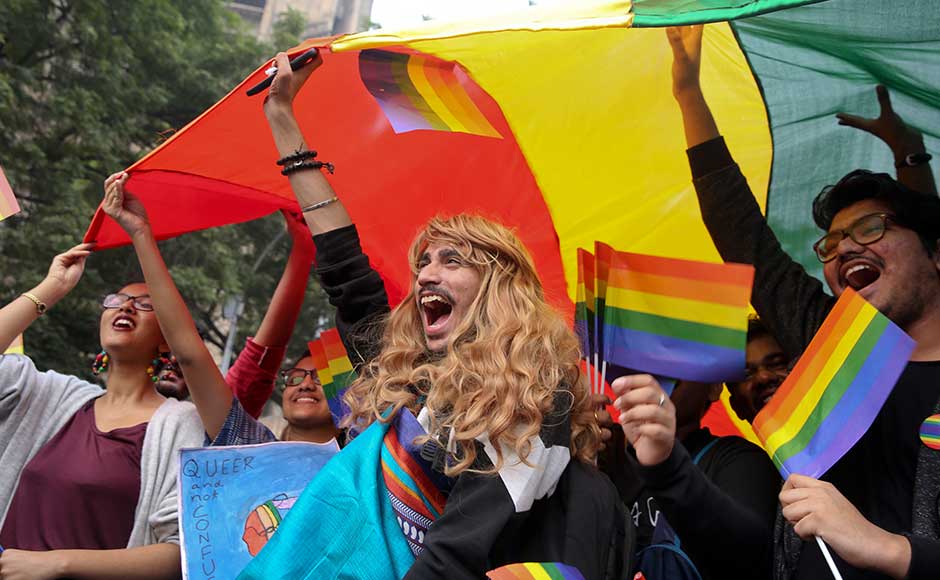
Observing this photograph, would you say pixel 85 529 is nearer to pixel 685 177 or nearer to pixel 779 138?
pixel 685 177

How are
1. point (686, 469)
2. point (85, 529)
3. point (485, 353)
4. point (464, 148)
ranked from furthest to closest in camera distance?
point (464, 148), point (85, 529), point (485, 353), point (686, 469)

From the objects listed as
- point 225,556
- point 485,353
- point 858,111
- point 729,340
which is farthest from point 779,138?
point 225,556

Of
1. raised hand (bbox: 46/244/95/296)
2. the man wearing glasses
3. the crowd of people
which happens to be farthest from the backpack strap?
raised hand (bbox: 46/244/95/296)

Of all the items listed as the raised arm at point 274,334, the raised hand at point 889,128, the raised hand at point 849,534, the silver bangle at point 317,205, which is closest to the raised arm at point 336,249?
the silver bangle at point 317,205

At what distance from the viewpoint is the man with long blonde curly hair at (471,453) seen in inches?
77.4

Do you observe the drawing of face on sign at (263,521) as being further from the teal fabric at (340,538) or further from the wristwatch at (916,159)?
the wristwatch at (916,159)

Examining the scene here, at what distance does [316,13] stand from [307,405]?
4556cm

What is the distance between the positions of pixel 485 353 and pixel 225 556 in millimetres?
865

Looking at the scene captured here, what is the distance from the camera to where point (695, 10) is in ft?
6.81

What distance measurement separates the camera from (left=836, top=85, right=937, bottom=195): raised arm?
2916 millimetres

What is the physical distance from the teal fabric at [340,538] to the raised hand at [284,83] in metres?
1.33

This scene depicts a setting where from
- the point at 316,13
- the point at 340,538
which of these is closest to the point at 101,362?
the point at 340,538

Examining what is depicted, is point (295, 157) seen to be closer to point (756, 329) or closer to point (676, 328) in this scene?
point (676, 328)

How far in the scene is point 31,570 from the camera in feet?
8.43
